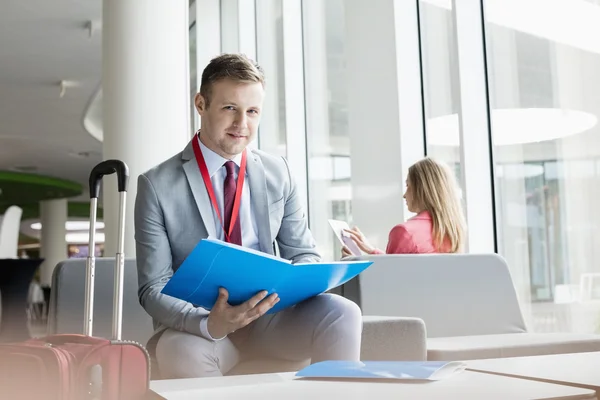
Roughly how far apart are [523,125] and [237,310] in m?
2.39

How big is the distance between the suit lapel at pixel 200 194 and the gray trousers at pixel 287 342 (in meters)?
0.28

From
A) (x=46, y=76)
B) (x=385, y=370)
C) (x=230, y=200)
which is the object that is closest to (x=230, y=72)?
(x=230, y=200)

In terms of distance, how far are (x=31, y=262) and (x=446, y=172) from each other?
13.0 feet

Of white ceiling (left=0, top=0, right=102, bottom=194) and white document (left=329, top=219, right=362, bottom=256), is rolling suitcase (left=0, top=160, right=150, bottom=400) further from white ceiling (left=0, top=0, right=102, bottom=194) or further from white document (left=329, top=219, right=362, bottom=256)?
white ceiling (left=0, top=0, right=102, bottom=194)

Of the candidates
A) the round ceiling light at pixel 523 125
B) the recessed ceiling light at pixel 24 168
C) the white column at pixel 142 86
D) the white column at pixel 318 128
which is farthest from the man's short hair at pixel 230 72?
the recessed ceiling light at pixel 24 168

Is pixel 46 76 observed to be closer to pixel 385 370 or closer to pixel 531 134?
pixel 531 134

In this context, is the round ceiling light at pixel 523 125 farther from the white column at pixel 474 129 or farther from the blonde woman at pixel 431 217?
the blonde woman at pixel 431 217

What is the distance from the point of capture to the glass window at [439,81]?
402cm

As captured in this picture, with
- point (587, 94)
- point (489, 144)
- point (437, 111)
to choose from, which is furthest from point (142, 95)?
point (587, 94)

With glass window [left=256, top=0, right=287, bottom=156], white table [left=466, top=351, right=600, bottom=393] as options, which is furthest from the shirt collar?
glass window [left=256, top=0, right=287, bottom=156]

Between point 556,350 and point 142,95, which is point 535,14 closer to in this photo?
point 556,350

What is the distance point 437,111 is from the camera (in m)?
4.14

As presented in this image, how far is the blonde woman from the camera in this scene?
10.5ft

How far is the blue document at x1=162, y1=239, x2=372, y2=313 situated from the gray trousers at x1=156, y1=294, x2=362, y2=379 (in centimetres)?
7
